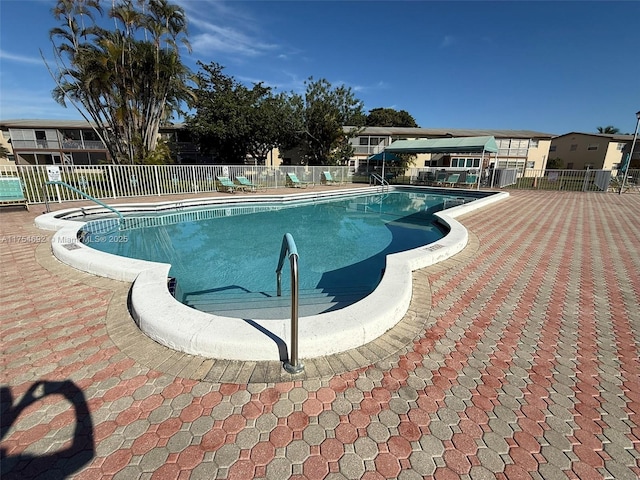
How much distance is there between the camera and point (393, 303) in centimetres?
309

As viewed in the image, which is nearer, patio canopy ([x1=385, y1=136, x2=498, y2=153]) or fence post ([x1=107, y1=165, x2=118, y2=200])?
fence post ([x1=107, y1=165, x2=118, y2=200])

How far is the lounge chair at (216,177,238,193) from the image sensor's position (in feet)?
49.9

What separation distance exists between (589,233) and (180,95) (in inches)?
785

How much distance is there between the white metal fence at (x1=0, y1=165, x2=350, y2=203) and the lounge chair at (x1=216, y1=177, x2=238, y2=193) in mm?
382

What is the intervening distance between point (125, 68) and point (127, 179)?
18.6 ft

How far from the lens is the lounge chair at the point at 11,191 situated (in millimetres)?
8602

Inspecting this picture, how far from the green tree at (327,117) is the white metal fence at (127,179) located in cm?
1096

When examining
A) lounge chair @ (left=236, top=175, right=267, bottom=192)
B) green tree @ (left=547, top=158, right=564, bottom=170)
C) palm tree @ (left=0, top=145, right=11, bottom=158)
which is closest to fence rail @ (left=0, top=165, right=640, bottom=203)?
lounge chair @ (left=236, top=175, right=267, bottom=192)

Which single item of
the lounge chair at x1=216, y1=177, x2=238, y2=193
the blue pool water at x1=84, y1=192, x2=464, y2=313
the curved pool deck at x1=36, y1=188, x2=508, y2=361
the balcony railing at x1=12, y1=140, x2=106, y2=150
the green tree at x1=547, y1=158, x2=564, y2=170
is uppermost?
the balcony railing at x1=12, y1=140, x2=106, y2=150

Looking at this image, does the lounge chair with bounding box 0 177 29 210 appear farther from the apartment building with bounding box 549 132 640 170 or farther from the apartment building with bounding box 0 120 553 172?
the apartment building with bounding box 549 132 640 170

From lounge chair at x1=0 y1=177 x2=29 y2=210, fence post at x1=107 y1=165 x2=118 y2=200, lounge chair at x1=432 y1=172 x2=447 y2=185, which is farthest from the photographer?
lounge chair at x1=432 y1=172 x2=447 y2=185

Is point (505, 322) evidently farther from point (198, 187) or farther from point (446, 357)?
point (198, 187)

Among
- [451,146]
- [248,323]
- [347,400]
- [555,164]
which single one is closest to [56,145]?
[451,146]

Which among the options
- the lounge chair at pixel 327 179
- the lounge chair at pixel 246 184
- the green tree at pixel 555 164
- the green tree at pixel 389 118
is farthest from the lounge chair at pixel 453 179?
the green tree at pixel 389 118
